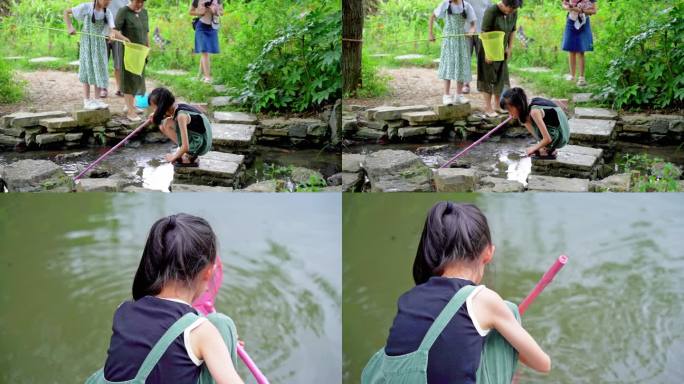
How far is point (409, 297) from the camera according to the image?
7.59 ft

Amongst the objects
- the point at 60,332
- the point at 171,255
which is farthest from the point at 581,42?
the point at 171,255

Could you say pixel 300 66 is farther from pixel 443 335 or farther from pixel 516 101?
pixel 443 335

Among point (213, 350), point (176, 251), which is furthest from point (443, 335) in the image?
point (176, 251)

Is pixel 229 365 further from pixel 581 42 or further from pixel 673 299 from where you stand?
pixel 581 42

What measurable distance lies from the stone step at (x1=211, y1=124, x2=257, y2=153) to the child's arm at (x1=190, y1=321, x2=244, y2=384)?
3187 mm

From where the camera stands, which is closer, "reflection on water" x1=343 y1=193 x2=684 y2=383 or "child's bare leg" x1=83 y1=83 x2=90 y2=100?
"reflection on water" x1=343 y1=193 x2=684 y2=383

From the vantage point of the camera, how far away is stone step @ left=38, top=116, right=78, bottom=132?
5.31m

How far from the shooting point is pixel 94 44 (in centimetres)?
517

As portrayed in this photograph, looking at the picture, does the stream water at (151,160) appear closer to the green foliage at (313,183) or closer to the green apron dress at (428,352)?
the green foliage at (313,183)

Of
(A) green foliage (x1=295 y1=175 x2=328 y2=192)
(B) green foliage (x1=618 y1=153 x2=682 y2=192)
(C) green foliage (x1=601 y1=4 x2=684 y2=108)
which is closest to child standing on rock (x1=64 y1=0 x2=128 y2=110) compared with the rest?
(A) green foliage (x1=295 y1=175 x2=328 y2=192)

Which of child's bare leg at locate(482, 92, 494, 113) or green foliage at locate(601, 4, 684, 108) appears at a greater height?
green foliage at locate(601, 4, 684, 108)

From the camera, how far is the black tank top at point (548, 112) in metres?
5.18

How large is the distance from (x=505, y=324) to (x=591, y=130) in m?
3.25

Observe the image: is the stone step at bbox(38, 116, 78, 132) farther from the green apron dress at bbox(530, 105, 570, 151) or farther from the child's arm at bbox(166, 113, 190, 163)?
the green apron dress at bbox(530, 105, 570, 151)
